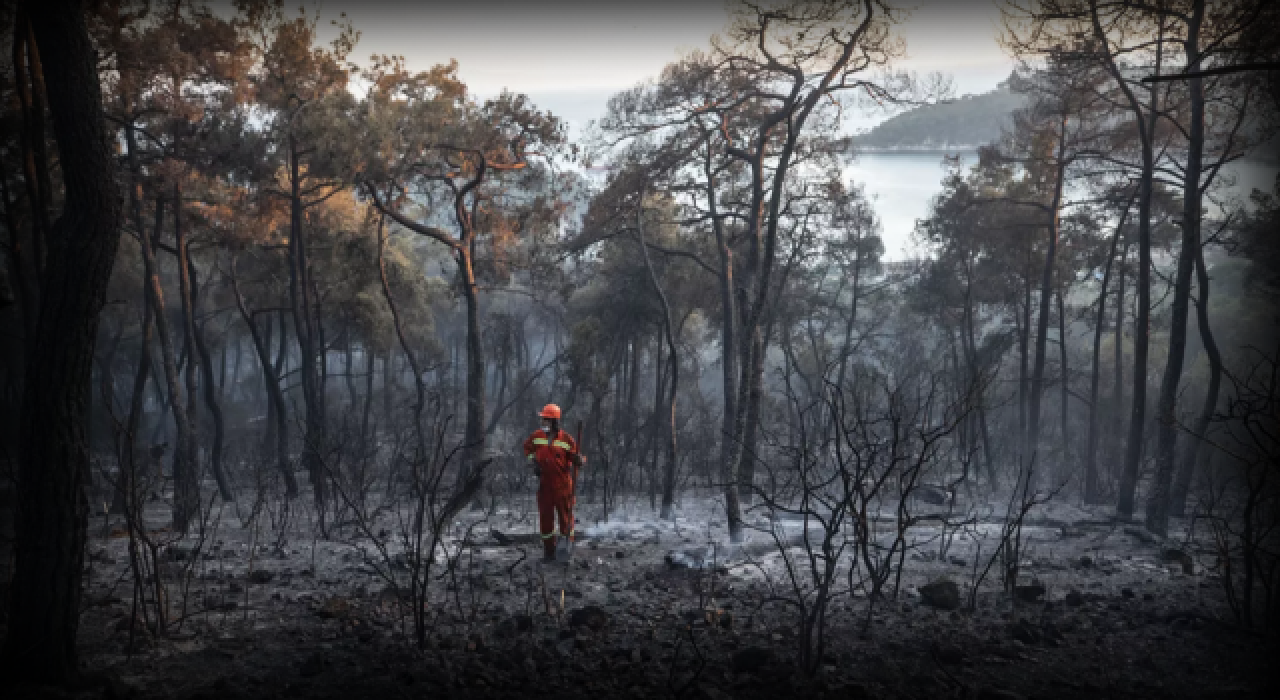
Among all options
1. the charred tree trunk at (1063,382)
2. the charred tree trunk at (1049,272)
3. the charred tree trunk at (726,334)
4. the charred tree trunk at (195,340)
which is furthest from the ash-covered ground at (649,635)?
the charred tree trunk at (1063,382)

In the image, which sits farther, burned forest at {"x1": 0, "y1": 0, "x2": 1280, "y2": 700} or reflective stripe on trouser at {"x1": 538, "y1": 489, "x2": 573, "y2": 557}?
reflective stripe on trouser at {"x1": 538, "y1": 489, "x2": 573, "y2": 557}

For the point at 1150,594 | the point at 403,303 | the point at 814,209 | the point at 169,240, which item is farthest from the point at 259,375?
the point at 1150,594

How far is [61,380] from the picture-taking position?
456 cm

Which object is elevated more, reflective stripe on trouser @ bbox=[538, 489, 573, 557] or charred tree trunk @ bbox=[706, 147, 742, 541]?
charred tree trunk @ bbox=[706, 147, 742, 541]

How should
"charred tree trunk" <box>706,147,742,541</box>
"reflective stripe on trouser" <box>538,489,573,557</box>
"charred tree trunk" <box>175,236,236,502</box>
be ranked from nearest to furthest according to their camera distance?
"reflective stripe on trouser" <box>538,489,573,557</box> → "charred tree trunk" <box>706,147,742,541</box> → "charred tree trunk" <box>175,236,236,502</box>

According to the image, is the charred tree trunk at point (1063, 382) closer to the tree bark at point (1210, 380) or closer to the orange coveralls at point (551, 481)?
the tree bark at point (1210, 380)

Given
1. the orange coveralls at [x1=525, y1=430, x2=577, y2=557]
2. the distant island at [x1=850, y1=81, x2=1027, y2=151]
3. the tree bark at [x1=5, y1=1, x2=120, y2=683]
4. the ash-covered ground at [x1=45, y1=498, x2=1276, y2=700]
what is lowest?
the ash-covered ground at [x1=45, y1=498, x2=1276, y2=700]

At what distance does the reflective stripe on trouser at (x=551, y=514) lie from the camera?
9.18 meters

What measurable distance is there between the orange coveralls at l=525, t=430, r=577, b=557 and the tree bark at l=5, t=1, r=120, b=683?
5074 millimetres

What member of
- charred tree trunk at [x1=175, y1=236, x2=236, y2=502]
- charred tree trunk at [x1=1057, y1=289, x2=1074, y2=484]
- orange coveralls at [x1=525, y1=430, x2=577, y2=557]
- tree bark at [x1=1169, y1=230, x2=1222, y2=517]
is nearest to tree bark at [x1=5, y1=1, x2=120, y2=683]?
orange coveralls at [x1=525, y1=430, x2=577, y2=557]

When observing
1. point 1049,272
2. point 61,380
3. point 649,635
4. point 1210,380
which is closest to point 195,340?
point 61,380

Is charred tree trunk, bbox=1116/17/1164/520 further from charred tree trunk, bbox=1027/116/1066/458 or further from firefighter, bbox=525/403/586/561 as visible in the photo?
firefighter, bbox=525/403/586/561

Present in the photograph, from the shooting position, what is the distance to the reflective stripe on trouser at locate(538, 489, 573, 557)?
9180mm

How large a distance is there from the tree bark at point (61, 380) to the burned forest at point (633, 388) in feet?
0.08
